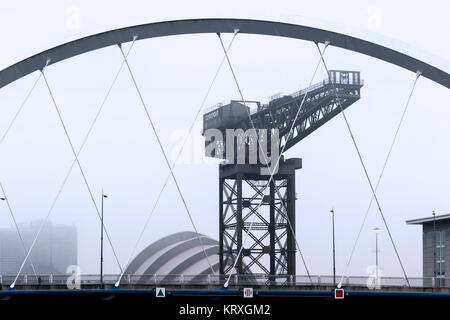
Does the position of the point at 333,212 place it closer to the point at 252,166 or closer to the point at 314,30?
the point at 252,166

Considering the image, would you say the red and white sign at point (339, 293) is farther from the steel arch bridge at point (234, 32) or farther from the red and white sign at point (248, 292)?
the steel arch bridge at point (234, 32)

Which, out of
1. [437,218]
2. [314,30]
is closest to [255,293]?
[314,30]

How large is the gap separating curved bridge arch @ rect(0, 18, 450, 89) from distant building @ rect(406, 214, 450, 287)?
78.8ft

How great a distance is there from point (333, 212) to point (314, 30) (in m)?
7.46

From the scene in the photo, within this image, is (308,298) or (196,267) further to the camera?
(196,267)

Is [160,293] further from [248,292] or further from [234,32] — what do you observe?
[234,32]

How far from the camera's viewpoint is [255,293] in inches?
1172

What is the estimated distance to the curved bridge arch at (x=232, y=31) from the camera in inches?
1249

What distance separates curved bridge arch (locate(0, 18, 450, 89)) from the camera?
31.7 metres

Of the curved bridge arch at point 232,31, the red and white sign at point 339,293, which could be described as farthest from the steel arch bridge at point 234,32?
the red and white sign at point 339,293

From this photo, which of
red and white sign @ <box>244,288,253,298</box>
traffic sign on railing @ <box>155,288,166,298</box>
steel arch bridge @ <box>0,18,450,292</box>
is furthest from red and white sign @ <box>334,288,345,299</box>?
steel arch bridge @ <box>0,18,450,292</box>

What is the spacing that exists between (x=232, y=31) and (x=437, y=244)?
97.3 feet

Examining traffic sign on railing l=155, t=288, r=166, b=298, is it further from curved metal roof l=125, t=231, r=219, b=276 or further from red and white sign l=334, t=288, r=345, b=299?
curved metal roof l=125, t=231, r=219, b=276
